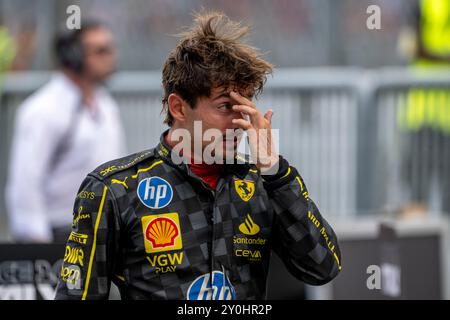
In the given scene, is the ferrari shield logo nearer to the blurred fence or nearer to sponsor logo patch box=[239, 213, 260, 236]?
sponsor logo patch box=[239, 213, 260, 236]

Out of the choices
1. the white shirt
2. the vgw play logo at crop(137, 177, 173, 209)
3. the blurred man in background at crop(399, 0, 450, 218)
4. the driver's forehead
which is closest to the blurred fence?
the blurred man in background at crop(399, 0, 450, 218)

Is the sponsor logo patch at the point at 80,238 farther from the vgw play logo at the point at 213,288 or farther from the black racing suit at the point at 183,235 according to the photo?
the vgw play logo at the point at 213,288

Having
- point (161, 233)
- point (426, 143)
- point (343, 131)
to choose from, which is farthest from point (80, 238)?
point (426, 143)

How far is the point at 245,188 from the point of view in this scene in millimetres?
3191

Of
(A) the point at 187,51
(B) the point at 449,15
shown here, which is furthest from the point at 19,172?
(B) the point at 449,15

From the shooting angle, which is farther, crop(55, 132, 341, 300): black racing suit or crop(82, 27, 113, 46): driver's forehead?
crop(82, 27, 113, 46): driver's forehead

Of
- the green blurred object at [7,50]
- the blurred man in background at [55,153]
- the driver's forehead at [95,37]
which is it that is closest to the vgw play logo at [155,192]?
the blurred man in background at [55,153]

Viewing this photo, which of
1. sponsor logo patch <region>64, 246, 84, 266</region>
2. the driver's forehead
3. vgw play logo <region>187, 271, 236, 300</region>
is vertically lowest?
vgw play logo <region>187, 271, 236, 300</region>

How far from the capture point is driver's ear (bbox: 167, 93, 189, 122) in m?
3.20

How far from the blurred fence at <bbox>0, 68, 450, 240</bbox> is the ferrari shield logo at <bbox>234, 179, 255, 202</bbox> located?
15.5 feet

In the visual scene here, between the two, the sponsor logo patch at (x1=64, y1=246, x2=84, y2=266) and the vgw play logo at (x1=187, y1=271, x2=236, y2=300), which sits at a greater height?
the sponsor logo patch at (x1=64, y1=246, x2=84, y2=266)

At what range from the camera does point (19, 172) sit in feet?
21.1

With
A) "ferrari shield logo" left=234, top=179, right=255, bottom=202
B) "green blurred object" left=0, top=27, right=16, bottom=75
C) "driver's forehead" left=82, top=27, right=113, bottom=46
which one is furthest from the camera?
"green blurred object" left=0, top=27, right=16, bottom=75
